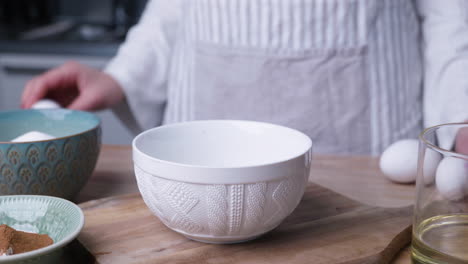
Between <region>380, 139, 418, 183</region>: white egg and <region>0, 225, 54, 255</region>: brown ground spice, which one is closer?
<region>0, 225, 54, 255</region>: brown ground spice

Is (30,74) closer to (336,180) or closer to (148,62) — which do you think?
(148,62)

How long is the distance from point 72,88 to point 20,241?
52cm

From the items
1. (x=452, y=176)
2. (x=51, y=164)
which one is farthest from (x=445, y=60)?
(x=51, y=164)

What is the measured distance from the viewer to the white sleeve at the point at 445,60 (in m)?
0.83

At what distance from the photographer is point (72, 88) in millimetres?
907

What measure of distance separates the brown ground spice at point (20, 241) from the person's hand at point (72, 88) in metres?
0.45

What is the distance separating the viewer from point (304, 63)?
0.91 metres

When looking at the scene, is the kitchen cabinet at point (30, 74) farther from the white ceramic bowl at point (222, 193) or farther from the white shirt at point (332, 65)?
the white ceramic bowl at point (222, 193)

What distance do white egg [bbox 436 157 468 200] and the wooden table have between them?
19cm

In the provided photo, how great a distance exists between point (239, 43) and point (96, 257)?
22.4 inches

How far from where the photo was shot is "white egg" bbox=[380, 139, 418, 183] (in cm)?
64

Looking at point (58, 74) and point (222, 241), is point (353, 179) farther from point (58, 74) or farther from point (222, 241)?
point (58, 74)

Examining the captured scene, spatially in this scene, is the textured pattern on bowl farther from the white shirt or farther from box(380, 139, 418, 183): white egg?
the white shirt

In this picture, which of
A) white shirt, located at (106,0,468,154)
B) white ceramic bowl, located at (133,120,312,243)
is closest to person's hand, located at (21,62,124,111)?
white shirt, located at (106,0,468,154)
